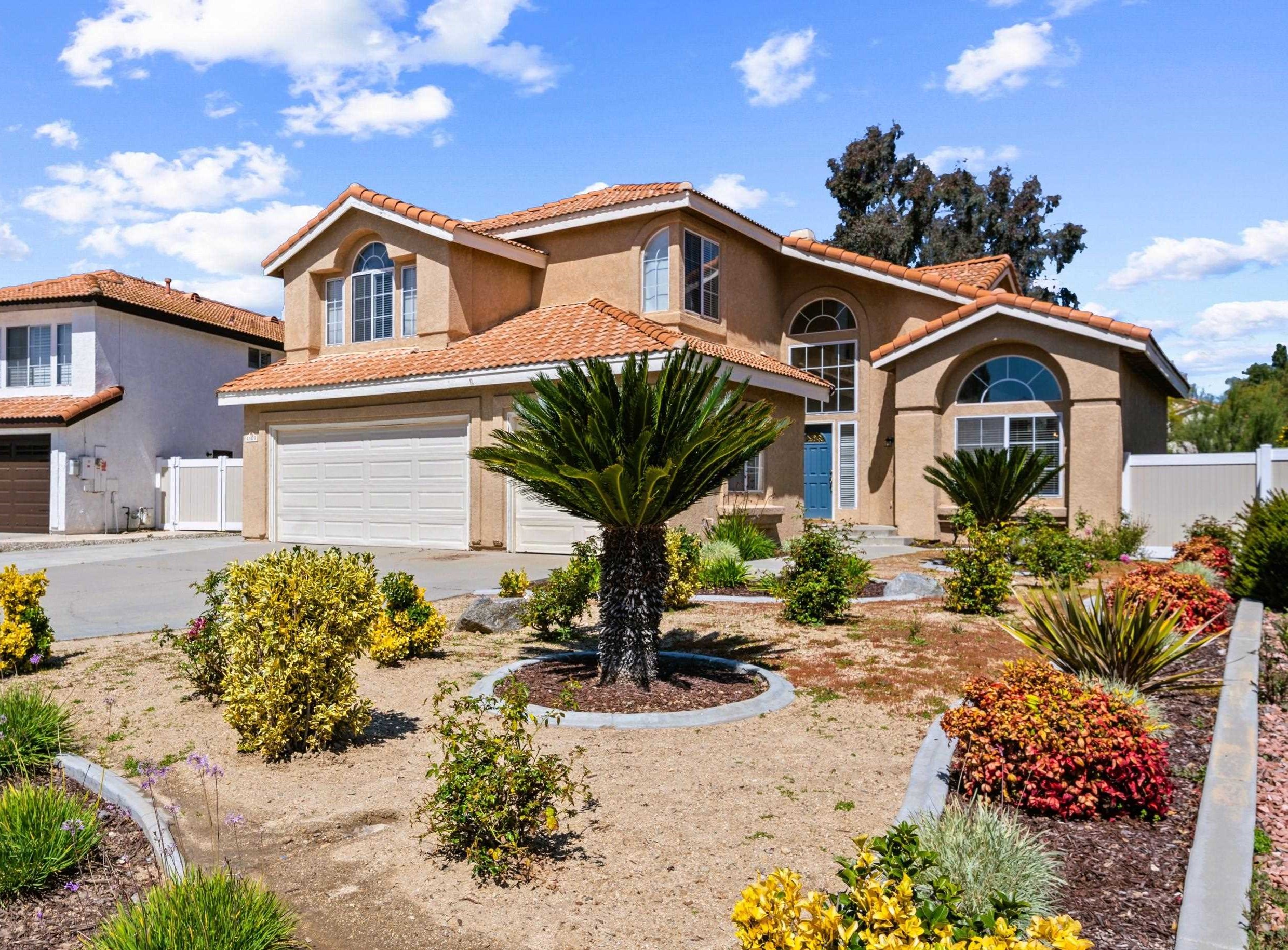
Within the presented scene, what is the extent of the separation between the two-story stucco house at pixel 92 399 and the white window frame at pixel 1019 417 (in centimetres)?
2100

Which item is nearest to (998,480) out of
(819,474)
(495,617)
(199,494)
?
(819,474)

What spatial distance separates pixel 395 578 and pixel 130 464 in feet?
66.1

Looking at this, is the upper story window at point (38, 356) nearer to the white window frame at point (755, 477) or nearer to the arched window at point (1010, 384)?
the white window frame at point (755, 477)

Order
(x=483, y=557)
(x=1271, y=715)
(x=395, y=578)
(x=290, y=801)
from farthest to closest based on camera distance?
(x=483, y=557), (x=395, y=578), (x=1271, y=715), (x=290, y=801)

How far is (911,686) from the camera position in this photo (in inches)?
287

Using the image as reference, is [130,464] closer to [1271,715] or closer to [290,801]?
[290,801]

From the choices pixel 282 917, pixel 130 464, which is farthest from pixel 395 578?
pixel 130 464

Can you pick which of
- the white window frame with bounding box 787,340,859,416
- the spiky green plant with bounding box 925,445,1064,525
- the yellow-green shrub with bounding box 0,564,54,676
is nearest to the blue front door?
the white window frame with bounding box 787,340,859,416

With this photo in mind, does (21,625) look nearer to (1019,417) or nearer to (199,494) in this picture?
(1019,417)

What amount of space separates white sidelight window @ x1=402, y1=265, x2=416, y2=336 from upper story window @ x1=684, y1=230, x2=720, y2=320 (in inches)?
235

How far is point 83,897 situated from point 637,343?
12.3m

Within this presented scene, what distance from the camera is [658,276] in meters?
18.9

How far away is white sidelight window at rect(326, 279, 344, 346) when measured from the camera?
2164 centimetres

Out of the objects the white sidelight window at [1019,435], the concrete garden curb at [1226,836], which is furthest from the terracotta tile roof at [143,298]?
the concrete garden curb at [1226,836]
